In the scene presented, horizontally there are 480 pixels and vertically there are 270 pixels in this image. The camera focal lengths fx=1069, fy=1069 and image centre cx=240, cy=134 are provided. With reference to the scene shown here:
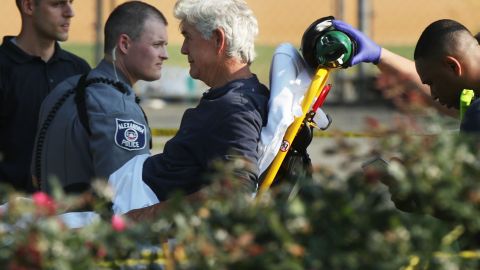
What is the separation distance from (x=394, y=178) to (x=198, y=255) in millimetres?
482

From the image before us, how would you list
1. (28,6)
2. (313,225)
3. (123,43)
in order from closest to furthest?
(313,225) < (123,43) < (28,6)

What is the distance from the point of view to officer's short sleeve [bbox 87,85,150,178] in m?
4.13

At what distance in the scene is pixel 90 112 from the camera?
430cm

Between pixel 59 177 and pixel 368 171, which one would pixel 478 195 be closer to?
pixel 368 171

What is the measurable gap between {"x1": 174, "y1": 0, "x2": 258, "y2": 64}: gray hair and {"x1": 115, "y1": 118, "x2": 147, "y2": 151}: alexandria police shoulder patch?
0.54 meters

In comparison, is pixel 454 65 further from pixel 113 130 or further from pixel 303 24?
pixel 303 24

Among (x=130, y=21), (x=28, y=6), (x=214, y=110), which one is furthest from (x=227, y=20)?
(x=28, y=6)

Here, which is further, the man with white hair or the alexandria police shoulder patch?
the alexandria police shoulder patch

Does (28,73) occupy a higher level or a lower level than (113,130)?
lower

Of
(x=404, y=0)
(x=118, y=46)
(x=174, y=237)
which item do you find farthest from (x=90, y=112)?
(x=404, y=0)

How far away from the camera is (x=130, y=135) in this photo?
4.18 metres

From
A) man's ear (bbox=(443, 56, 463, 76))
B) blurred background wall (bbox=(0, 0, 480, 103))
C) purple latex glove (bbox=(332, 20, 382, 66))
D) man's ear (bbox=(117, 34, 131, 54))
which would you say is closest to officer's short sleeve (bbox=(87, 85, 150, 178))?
man's ear (bbox=(117, 34, 131, 54))

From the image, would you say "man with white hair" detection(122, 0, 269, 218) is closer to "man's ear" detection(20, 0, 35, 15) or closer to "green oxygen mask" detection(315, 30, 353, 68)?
"green oxygen mask" detection(315, 30, 353, 68)

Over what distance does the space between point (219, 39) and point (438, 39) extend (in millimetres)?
796
